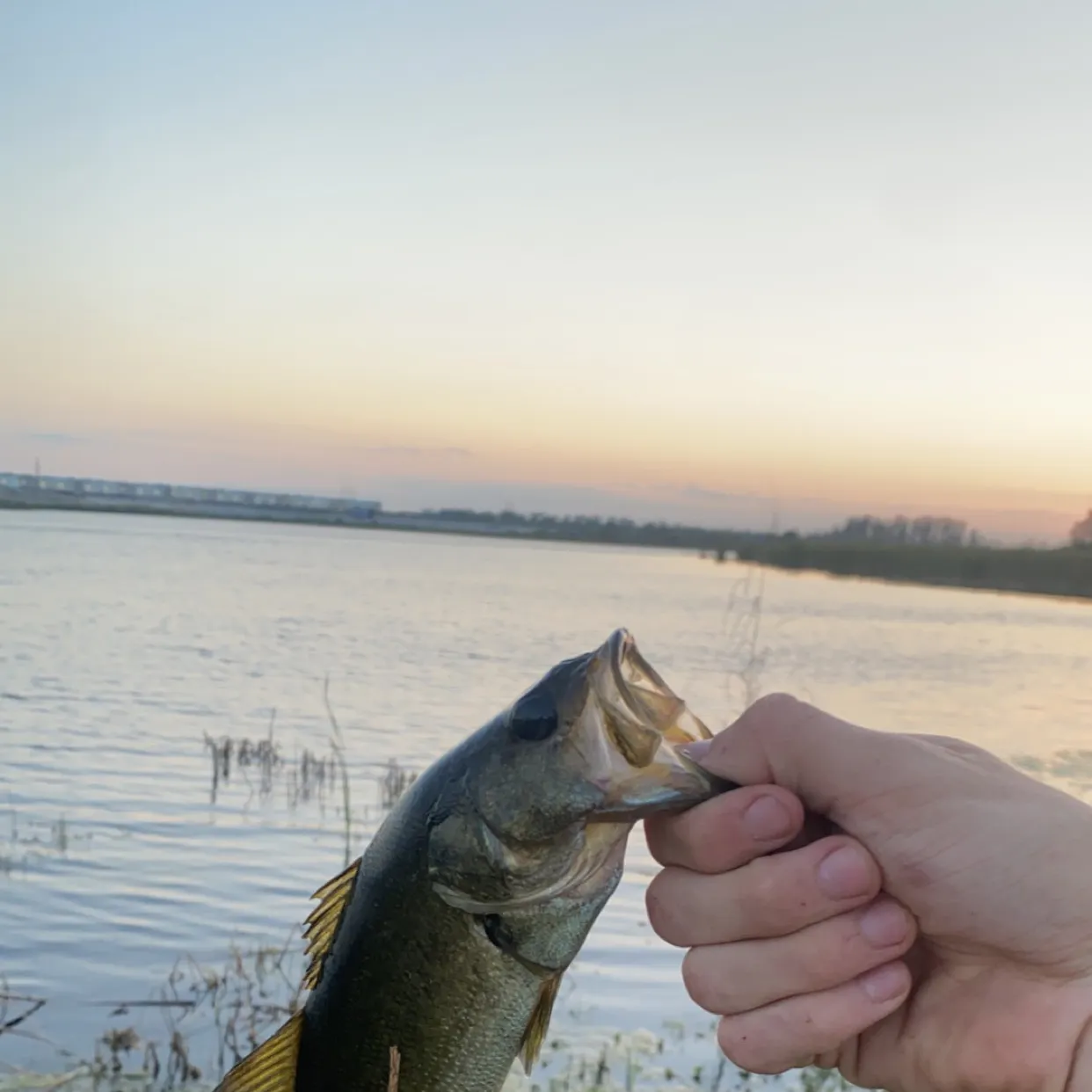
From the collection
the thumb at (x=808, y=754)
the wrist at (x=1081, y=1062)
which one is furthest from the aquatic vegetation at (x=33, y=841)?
the wrist at (x=1081, y=1062)

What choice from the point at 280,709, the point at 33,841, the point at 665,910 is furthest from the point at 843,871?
the point at 280,709

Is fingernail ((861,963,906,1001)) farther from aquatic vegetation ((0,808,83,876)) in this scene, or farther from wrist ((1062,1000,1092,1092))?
aquatic vegetation ((0,808,83,876))

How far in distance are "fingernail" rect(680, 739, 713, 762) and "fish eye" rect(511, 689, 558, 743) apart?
1.14 feet

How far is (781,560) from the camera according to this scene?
5606 centimetres

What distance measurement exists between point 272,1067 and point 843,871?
5.16 ft

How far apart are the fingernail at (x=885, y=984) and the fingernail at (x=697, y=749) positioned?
0.73 metres

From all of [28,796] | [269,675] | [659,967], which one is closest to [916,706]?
[269,675]

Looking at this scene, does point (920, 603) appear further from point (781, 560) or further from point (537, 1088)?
point (537, 1088)

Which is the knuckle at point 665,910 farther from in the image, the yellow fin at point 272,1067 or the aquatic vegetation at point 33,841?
the aquatic vegetation at point 33,841

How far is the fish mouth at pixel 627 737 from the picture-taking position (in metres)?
2.62

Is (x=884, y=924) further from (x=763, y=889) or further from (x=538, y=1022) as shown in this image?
(x=538, y=1022)

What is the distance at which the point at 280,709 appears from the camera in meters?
20.2

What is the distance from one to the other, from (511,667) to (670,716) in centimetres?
2356

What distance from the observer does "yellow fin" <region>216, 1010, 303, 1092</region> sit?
2.96 m
